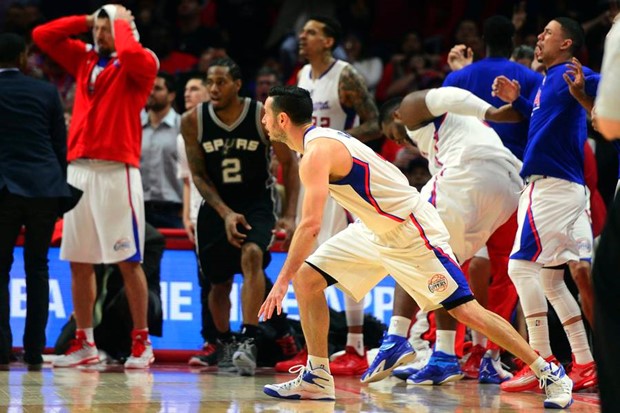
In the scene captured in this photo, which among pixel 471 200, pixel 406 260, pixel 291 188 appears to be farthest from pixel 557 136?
pixel 291 188

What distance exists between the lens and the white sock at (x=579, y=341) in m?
6.84

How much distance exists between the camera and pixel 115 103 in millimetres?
8180

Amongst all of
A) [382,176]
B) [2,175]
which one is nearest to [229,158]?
[2,175]

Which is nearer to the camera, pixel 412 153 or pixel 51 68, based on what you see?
pixel 412 153

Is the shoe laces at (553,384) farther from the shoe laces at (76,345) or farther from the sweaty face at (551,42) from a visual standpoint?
the shoe laces at (76,345)

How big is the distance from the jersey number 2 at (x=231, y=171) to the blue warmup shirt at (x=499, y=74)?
65.8 inches

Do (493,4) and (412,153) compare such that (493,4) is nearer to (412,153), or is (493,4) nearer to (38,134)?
(412,153)

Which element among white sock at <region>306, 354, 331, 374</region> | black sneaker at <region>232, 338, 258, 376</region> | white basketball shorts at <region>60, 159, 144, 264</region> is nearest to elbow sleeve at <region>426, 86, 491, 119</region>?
white sock at <region>306, 354, 331, 374</region>

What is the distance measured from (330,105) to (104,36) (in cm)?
184

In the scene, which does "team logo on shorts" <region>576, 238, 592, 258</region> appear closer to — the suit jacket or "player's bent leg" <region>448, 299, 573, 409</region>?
"player's bent leg" <region>448, 299, 573, 409</region>

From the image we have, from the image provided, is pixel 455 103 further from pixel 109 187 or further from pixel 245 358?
pixel 109 187

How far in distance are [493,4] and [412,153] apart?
14.1 feet

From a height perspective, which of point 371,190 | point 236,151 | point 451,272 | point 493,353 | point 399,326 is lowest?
point 493,353

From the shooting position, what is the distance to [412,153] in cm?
1072
